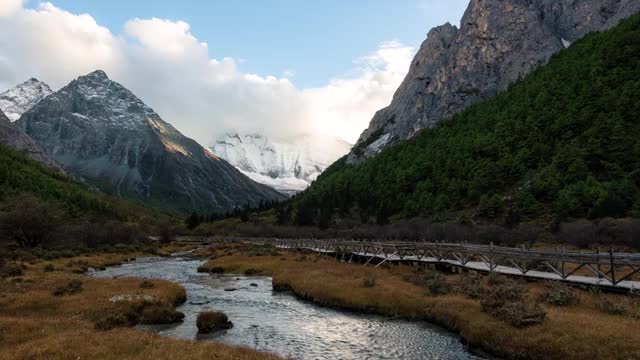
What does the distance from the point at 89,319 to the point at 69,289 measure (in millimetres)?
12162

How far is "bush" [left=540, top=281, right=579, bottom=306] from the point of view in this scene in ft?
98.7

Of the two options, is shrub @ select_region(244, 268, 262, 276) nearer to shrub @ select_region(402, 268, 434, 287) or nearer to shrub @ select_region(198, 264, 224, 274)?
shrub @ select_region(198, 264, 224, 274)

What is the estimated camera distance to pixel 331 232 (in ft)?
553

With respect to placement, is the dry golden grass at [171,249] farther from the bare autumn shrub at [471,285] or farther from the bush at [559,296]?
the bush at [559,296]

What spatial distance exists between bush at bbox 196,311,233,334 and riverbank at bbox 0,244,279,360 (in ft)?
12.6

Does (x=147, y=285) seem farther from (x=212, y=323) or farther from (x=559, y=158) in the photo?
(x=559, y=158)

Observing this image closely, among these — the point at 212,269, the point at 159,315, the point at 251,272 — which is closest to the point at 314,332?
the point at 159,315

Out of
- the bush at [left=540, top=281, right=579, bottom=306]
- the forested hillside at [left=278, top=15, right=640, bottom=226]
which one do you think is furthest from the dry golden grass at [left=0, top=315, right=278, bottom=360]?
the forested hillside at [left=278, top=15, right=640, bottom=226]

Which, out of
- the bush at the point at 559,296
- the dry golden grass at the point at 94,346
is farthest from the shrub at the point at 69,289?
the bush at the point at 559,296

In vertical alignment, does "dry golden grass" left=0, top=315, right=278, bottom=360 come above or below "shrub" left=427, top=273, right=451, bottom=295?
below

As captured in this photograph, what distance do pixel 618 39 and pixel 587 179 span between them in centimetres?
9332

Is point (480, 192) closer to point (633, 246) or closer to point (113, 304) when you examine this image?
point (633, 246)

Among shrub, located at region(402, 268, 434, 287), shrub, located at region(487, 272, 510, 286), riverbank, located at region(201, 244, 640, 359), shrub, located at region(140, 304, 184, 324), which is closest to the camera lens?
riverbank, located at region(201, 244, 640, 359)

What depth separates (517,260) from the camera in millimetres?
46281
